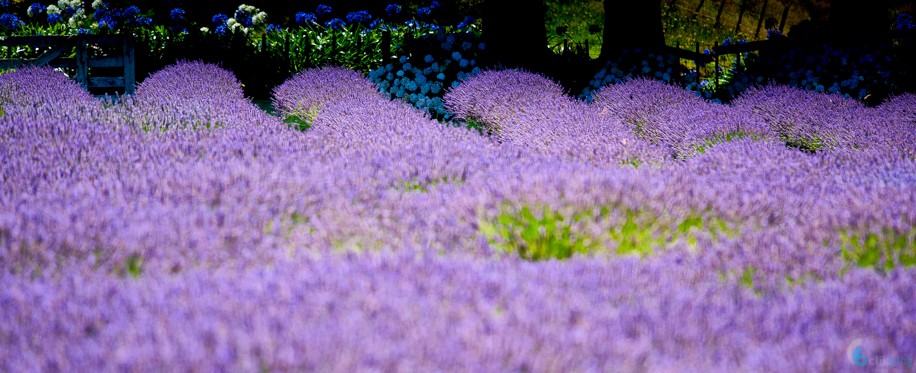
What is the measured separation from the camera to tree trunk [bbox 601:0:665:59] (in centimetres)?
1156

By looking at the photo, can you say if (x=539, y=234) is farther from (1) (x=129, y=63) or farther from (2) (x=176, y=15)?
(2) (x=176, y=15)

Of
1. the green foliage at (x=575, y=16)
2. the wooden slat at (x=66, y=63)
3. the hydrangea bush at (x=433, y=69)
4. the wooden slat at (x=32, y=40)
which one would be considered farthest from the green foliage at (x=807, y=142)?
the green foliage at (x=575, y=16)

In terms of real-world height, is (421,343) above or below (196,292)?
above

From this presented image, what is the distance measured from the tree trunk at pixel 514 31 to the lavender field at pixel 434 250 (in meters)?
5.71

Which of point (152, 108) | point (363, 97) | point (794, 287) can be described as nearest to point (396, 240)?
point (794, 287)

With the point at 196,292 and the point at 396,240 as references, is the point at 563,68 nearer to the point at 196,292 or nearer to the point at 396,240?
the point at 396,240

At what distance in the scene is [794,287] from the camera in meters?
2.26

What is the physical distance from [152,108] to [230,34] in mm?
8799

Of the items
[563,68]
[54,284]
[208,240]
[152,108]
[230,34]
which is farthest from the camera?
[230,34]

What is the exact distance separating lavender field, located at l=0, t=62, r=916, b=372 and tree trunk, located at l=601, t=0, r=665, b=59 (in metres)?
6.57

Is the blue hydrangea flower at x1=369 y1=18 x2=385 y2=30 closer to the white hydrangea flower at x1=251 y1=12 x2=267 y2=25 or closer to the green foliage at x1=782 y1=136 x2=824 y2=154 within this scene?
the white hydrangea flower at x1=251 y1=12 x2=267 y2=25

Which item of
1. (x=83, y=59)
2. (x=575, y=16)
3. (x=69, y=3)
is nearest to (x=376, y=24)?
(x=69, y=3)

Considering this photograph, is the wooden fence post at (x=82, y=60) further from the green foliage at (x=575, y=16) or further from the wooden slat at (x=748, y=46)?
the green foliage at (x=575, y=16)

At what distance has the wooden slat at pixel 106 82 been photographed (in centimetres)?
Result: 1087
